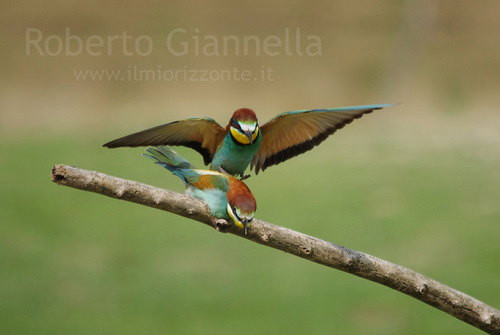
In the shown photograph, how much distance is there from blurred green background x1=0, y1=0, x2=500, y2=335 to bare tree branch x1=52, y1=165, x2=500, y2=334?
1.66 m

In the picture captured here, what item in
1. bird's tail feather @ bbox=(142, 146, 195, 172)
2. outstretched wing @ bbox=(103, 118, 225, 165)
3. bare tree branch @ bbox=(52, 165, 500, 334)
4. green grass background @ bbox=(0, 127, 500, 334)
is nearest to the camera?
bare tree branch @ bbox=(52, 165, 500, 334)

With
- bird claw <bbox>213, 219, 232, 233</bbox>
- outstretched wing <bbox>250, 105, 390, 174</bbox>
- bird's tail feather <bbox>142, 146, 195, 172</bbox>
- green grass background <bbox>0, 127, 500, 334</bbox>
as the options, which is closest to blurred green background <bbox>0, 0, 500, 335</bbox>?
green grass background <bbox>0, 127, 500, 334</bbox>

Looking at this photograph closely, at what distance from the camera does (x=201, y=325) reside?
305cm

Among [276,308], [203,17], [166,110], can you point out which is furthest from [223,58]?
[276,308]

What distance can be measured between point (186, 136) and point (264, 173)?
3.04m

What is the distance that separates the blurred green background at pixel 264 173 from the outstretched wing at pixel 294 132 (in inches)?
57.2

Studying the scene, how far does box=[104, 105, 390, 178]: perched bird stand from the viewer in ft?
4.93

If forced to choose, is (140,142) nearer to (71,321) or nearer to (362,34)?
(71,321)

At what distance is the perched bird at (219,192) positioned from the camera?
133 cm

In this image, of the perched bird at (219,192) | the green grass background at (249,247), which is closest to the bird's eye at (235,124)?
the perched bird at (219,192)

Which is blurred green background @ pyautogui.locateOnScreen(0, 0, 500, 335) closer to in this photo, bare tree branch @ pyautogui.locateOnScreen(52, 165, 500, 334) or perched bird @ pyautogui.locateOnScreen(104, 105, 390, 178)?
perched bird @ pyautogui.locateOnScreen(104, 105, 390, 178)

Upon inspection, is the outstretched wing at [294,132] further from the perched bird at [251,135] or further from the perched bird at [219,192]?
the perched bird at [219,192]

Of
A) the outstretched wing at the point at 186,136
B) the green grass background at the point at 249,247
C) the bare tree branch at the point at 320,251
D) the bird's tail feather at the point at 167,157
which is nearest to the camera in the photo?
the bare tree branch at the point at 320,251

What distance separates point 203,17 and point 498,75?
2.23 meters
